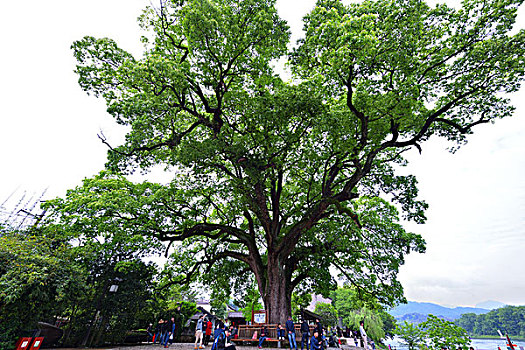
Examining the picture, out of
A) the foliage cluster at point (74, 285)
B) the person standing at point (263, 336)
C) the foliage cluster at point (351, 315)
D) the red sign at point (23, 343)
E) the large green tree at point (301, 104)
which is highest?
the large green tree at point (301, 104)

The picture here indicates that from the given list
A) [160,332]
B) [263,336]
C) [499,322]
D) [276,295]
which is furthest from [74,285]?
[499,322]

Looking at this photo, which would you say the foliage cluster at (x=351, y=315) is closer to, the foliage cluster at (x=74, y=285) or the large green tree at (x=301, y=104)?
the large green tree at (x=301, y=104)

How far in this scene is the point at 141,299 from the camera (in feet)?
39.3

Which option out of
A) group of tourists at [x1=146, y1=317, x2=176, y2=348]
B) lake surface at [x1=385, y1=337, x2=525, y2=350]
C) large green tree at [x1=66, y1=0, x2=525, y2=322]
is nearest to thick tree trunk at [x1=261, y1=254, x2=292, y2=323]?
large green tree at [x1=66, y1=0, x2=525, y2=322]

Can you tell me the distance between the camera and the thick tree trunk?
460 inches

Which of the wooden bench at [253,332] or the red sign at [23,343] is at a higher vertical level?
the wooden bench at [253,332]

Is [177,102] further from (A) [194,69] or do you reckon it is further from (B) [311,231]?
(B) [311,231]

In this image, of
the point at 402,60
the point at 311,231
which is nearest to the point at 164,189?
the point at 311,231

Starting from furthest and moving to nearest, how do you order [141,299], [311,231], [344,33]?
[311,231], [141,299], [344,33]

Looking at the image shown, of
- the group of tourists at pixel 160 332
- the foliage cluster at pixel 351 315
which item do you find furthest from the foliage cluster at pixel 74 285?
the foliage cluster at pixel 351 315

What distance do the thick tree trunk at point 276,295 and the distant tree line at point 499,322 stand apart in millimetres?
75801

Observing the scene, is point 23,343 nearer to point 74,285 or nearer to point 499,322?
point 74,285

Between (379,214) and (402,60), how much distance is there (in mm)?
8714

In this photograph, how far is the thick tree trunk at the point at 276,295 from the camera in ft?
38.3
